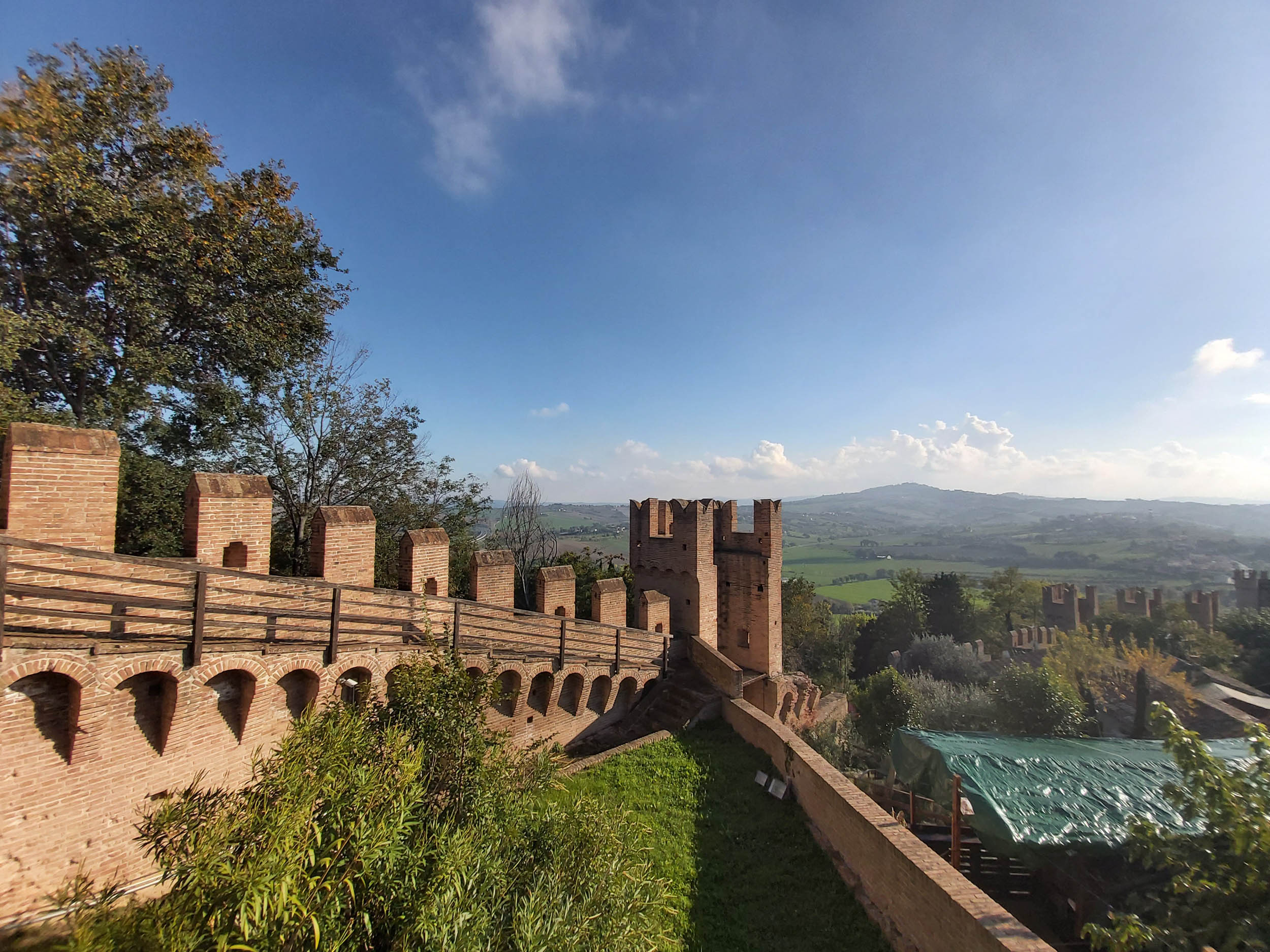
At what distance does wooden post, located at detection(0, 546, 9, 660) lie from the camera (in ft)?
15.4

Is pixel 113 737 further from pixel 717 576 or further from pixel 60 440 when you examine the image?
pixel 717 576

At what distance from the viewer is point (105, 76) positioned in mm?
12242

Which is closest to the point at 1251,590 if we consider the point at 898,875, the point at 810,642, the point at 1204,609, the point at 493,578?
the point at 1204,609

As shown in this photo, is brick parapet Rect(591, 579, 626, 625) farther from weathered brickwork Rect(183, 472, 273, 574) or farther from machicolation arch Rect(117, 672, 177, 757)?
machicolation arch Rect(117, 672, 177, 757)

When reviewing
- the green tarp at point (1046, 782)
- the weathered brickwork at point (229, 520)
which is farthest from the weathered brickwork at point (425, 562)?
the green tarp at point (1046, 782)

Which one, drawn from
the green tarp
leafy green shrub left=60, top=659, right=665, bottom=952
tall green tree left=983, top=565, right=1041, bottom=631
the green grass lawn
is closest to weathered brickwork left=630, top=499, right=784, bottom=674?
the green grass lawn

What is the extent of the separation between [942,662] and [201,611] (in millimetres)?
39264

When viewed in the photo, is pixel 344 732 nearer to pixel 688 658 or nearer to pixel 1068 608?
pixel 688 658

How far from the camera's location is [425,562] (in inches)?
370

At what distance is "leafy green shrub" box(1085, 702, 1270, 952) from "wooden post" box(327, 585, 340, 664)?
9.49 metres

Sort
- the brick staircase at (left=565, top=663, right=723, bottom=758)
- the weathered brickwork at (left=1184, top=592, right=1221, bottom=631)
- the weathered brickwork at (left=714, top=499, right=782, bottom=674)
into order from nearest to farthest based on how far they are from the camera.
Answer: the brick staircase at (left=565, top=663, right=723, bottom=758) < the weathered brickwork at (left=714, top=499, right=782, bottom=674) < the weathered brickwork at (left=1184, top=592, right=1221, bottom=631)

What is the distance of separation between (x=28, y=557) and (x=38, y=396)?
1132 centimetres

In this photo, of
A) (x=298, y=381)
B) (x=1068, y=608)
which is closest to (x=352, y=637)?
(x=298, y=381)

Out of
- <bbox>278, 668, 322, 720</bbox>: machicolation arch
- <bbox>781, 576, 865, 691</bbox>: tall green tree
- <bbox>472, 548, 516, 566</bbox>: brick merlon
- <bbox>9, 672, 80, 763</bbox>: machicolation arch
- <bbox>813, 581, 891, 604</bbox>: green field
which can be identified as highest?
<bbox>472, 548, 516, 566</bbox>: brick merlon
